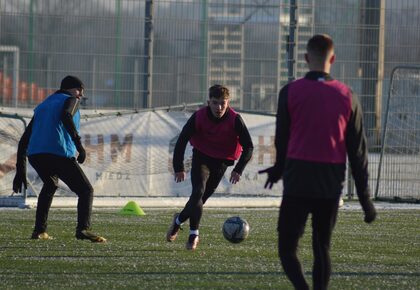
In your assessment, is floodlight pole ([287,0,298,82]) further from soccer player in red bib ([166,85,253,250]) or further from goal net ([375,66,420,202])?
soccer player in red bib ([166,85,253,250])

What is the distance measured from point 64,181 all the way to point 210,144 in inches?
67.7

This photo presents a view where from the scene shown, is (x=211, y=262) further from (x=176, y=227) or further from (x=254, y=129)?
(x=254, y=129)

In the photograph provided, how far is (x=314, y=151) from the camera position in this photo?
7324mm

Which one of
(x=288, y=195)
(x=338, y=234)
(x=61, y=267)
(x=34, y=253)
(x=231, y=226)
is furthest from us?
(x=338, y=234)

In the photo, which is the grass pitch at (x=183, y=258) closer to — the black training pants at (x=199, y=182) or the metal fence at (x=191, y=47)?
the black training pants at (x=199, y=182)

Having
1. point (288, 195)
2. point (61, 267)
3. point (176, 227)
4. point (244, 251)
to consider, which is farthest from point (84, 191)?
point (288, 195)

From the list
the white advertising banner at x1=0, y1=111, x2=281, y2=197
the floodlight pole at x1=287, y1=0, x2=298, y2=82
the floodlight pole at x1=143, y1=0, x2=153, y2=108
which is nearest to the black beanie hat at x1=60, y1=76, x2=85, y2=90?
the white advertising banner at x1=0, y1=111, x2=281, y2=197

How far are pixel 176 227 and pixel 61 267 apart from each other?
2646 mm

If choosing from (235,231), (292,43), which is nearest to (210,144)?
(235,231)

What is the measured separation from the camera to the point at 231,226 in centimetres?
1208

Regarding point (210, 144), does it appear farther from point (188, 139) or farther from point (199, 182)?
point (199, 182)

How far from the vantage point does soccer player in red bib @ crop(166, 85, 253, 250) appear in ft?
38.9

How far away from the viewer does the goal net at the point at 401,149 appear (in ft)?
73.2

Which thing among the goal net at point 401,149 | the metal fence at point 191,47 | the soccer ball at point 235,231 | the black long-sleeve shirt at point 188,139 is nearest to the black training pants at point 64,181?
the black long-sleeve shirt at point 188,139
